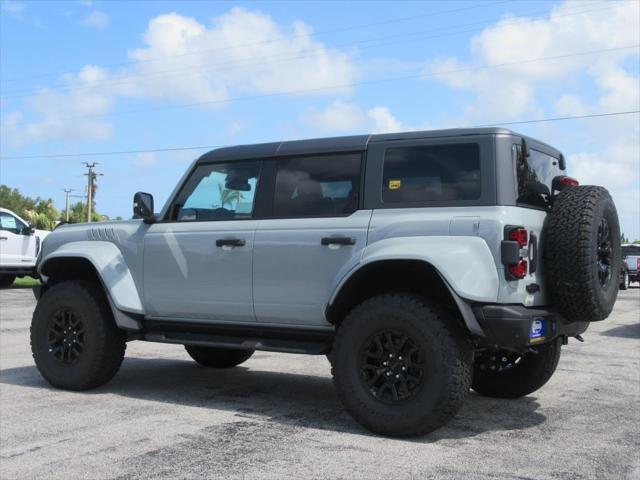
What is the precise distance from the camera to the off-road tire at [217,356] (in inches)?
302

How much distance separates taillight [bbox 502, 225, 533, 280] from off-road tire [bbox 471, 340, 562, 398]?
4.47 ft

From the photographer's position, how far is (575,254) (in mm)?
4793

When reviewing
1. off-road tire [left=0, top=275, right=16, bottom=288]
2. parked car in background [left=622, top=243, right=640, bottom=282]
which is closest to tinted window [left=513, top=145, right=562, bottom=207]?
off-road tire [left=0, top=275, right=16, bottom=288]

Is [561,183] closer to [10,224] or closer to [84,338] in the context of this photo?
[84,338]

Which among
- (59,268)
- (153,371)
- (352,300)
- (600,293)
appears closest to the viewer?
(600,293)

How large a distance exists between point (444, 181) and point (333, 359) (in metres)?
1.44

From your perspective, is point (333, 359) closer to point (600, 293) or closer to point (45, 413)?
point (600, 293)

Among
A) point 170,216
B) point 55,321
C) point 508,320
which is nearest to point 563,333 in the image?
point 508,320

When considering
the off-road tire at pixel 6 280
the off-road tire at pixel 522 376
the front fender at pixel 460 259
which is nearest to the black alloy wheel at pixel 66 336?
the front fender at pixel 460 259

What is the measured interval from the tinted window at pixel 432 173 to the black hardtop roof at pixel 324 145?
3.9 inches

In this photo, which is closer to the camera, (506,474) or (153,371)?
(506,474)

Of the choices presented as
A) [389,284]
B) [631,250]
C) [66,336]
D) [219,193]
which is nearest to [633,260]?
[631,250]

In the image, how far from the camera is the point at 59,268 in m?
6.86

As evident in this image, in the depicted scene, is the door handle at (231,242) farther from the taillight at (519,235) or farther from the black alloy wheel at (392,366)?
the taillight at (519,235)
